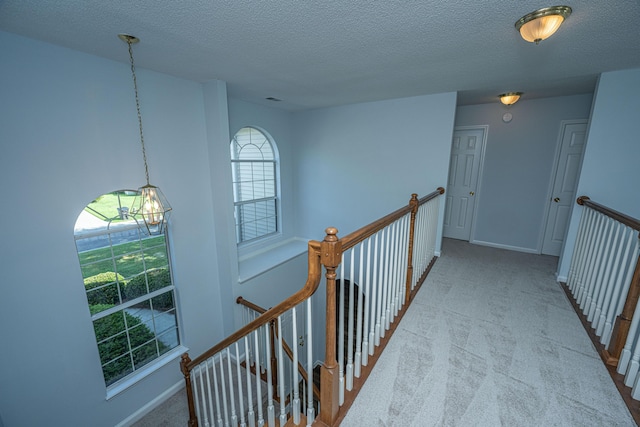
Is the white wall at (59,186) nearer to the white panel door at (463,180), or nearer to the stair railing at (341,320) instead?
the stair railing at (341,320)

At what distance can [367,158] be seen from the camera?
14.0 ft

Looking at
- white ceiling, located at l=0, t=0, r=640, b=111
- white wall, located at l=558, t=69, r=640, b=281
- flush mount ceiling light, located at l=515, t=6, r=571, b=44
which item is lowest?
white wall, located at l=558, t=69, r=640, b=281

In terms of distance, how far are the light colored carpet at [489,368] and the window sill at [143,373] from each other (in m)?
2.65

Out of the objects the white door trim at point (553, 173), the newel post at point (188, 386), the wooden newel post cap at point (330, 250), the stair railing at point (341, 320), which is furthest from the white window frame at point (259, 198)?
the white door trim at point (553, 173)

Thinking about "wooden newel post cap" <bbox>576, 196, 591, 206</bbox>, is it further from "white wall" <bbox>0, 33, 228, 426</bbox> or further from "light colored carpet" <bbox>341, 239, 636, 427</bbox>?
"white wall" <bbox>0, 33, 228, 426</bbox>

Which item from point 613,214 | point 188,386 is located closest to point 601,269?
point 613,214

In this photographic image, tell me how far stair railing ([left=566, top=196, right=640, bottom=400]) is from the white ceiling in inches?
52.6

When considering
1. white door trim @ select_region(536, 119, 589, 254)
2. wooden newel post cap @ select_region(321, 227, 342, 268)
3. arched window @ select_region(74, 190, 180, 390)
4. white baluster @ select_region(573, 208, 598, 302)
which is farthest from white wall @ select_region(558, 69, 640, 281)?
arched window @ select_region(74, 190, 180, 390)

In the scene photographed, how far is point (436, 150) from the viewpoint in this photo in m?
3.62

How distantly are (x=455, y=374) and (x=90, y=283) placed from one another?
3.24m

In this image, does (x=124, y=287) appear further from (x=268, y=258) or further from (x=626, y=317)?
(x=626, y=317)

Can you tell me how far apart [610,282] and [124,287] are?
4323mm

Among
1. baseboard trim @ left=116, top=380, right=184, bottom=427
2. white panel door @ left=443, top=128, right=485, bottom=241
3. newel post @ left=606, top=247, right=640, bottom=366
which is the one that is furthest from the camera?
white panel door @ left=443, top=128, right=485, bottom=241

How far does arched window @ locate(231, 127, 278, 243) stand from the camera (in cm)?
432
